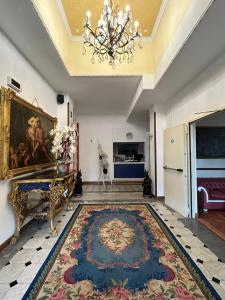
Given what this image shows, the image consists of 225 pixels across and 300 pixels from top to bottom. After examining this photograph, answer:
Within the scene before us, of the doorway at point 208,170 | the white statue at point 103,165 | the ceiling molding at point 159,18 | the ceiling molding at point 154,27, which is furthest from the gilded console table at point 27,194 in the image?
the white statue at point 103,165

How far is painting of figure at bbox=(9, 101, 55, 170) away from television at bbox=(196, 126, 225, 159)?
3.88 m

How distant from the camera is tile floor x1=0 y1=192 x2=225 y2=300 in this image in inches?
73.5

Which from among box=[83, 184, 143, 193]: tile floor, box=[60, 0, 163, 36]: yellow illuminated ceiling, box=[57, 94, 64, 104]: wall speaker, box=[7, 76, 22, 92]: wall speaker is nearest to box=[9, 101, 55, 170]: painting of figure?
box=[7, 76, 22, 92]: wall speaker

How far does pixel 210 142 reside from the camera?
15.8 ft

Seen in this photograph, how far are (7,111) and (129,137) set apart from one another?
659 cm

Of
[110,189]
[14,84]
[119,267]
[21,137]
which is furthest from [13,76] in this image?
[110,189]

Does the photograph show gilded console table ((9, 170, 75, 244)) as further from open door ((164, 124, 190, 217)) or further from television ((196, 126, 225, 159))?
television ((196, 126, 225, 159))

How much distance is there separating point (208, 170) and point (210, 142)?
750 millimetres

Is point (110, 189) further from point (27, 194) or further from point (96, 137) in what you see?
point (27, 194)

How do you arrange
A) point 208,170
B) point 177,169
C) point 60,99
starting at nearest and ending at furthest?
point 177,169 → point 208,170 → point 60,99

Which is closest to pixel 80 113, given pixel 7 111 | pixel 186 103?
pixel 186 103

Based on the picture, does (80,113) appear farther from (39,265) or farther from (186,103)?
(39,265)

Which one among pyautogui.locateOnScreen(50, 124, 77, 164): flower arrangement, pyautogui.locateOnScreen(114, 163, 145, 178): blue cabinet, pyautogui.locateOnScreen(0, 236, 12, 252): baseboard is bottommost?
pyautogui.locateOnScreen(0, 236, 12, 252): baseboard

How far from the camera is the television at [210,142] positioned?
15.7 feet
